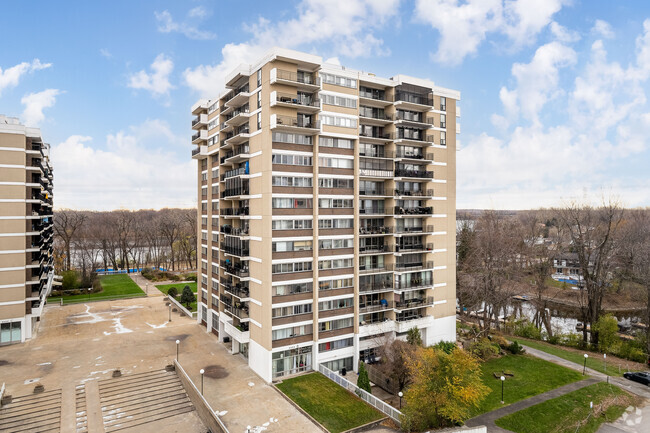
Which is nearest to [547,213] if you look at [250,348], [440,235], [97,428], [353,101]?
[440,235]

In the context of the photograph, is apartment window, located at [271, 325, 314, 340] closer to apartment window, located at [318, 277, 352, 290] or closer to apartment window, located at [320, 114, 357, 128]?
apartment window, located at [318, 277, 352, 290]

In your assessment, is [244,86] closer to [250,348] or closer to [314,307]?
[314,307]

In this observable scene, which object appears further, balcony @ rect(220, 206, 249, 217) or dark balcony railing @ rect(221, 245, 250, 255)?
balcony @ rect(220, 206, 249, 217)

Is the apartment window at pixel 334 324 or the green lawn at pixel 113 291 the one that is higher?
the apartment window at pixel 334 324

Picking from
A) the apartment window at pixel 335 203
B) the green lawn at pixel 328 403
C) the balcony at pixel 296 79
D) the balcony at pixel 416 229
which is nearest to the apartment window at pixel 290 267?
the apartment window at pixel 335 203

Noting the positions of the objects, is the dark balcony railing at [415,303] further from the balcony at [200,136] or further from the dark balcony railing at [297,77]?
the balcony at [200,136]

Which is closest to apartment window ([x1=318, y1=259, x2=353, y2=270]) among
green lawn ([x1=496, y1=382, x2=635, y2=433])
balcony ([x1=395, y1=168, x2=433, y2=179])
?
balcony ([x1=395, y1=168, x2=433, y2=179])

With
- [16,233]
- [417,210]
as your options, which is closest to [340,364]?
[417,210]
